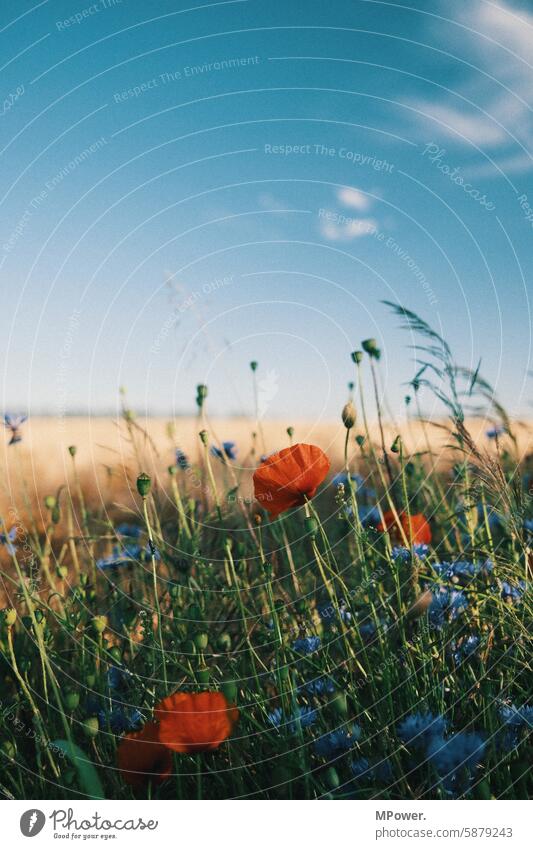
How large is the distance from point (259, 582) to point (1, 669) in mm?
462

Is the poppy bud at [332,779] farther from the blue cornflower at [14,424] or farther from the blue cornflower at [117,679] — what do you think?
the blue cornflower at [14,424]

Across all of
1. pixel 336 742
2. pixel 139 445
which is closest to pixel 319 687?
pixel 336 742

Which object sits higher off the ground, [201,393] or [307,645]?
[201,393]

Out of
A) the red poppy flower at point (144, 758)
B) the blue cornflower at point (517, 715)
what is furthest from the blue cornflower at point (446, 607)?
the red poppy flower at point (144, 758)

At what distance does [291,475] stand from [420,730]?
341mm

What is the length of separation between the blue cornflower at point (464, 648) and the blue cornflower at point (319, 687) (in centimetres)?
18

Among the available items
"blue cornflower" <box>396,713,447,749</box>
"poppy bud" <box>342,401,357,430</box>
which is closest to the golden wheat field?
"poppy bud" <box>342,401,357,430</box>

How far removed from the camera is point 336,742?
32.7 inches

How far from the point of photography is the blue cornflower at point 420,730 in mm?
786

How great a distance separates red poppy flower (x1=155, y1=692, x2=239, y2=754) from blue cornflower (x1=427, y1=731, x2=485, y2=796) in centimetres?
24

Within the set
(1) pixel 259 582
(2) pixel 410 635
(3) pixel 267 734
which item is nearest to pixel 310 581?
(1) pixel 259 582

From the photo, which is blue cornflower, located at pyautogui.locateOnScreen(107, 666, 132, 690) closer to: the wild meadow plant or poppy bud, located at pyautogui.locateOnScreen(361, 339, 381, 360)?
the wild meadow plant
